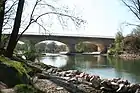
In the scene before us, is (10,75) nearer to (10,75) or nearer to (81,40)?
(10,75)

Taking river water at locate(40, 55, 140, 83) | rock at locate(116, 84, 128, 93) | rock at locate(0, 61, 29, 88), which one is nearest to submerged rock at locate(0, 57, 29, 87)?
rock at locate(0, 61, 29, 88)

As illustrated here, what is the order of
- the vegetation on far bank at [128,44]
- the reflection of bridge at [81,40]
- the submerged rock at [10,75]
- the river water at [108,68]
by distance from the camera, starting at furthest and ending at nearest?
the reflection of bridge at [81,40] < the vegetation on far bank at [128,44] < the river water at [108,68] < the submerged rock at [10,75]

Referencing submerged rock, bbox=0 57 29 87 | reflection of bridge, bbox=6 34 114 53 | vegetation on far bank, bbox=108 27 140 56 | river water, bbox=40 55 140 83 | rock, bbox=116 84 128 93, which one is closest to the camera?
submerged rock, bbox=0 57 29 87

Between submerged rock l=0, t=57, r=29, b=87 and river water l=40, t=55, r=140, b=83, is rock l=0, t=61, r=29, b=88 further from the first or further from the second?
river water l=40, t=55, r=140, b=83

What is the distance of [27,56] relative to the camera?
103 ft

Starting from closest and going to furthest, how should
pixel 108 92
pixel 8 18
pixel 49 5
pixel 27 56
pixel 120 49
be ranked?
1. pixel 108 92
2. pixel 49 5
3. pixel 8 18
4. pixel 27 56
5. pixel 120 49

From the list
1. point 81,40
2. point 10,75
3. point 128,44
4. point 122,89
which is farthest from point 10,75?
point 81,40

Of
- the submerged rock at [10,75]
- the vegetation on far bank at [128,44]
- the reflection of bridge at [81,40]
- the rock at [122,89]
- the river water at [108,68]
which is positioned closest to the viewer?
the submerged rock at [10,75]

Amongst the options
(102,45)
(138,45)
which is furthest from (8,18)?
(102,45)

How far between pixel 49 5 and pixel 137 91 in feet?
24.5

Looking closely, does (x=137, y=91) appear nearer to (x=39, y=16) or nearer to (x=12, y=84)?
(x=39, y=16)

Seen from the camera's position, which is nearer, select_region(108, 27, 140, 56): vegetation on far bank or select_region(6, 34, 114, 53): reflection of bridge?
select_region(108, 27, 140, 56): vegetation on far bank

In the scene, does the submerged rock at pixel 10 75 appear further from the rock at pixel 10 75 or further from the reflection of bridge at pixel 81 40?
the reflection of bridge at pixel 81 40

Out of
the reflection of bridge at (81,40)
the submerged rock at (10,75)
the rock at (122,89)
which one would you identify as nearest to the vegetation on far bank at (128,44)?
the reflection of bridge at (81,40)
